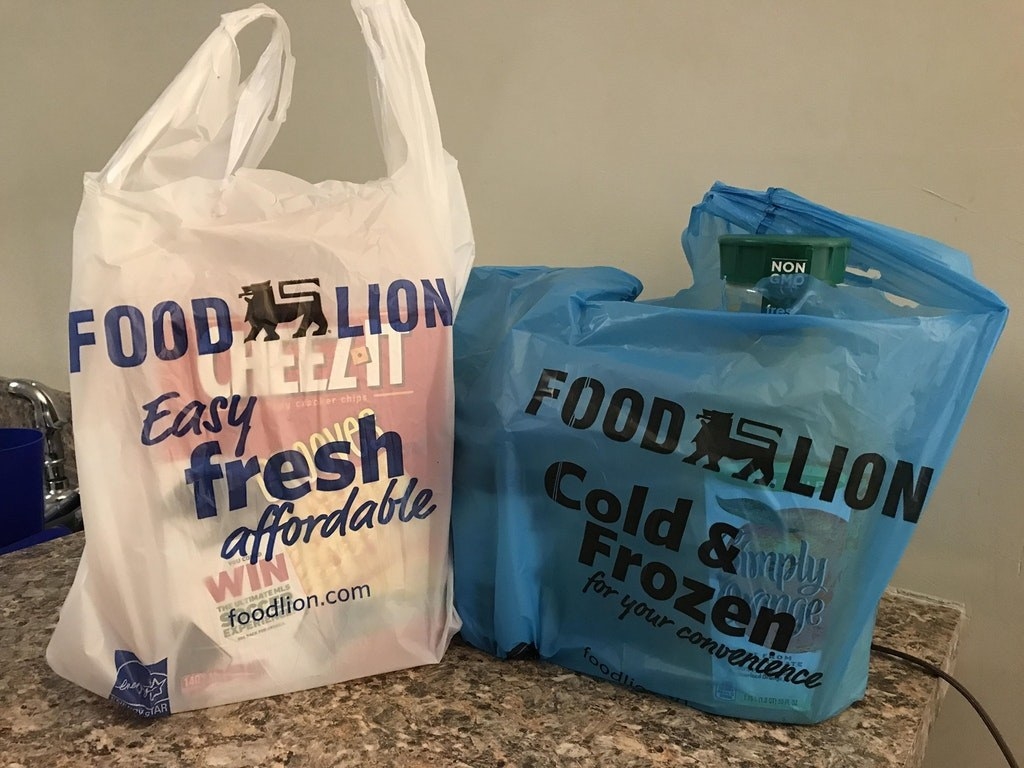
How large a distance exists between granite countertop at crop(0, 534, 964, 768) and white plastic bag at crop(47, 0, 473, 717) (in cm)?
2

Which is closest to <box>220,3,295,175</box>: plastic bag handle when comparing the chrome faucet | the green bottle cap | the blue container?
the green bottle cap

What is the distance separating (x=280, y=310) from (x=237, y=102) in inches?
6.5

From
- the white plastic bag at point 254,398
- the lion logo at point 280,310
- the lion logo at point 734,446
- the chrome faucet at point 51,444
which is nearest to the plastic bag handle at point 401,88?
the white plastic bag at point 254,398

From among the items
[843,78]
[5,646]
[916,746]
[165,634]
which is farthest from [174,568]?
[843,78]

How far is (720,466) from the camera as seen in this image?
47 cm

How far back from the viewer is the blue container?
32.1 inches

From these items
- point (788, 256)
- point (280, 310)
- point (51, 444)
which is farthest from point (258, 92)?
point (51, 444)

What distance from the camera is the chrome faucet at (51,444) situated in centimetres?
103

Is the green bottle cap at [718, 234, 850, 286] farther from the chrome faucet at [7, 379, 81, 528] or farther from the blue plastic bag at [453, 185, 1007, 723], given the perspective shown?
the chrome faucet at [7, 379, 81, 528]

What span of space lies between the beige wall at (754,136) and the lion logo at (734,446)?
0.93 ft

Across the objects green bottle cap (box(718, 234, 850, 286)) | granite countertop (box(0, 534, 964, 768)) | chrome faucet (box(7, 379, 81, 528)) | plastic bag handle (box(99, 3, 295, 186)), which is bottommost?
chrome faucet (box(7, 379, 81, 528))

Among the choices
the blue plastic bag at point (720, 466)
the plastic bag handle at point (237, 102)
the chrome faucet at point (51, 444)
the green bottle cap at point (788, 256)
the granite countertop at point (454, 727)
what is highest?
the plastic bag handle at point (237, 102)

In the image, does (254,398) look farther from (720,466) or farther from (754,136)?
(754,136)

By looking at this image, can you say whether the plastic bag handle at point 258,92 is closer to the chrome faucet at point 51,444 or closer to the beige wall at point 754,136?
the beige wall at point 754,136
